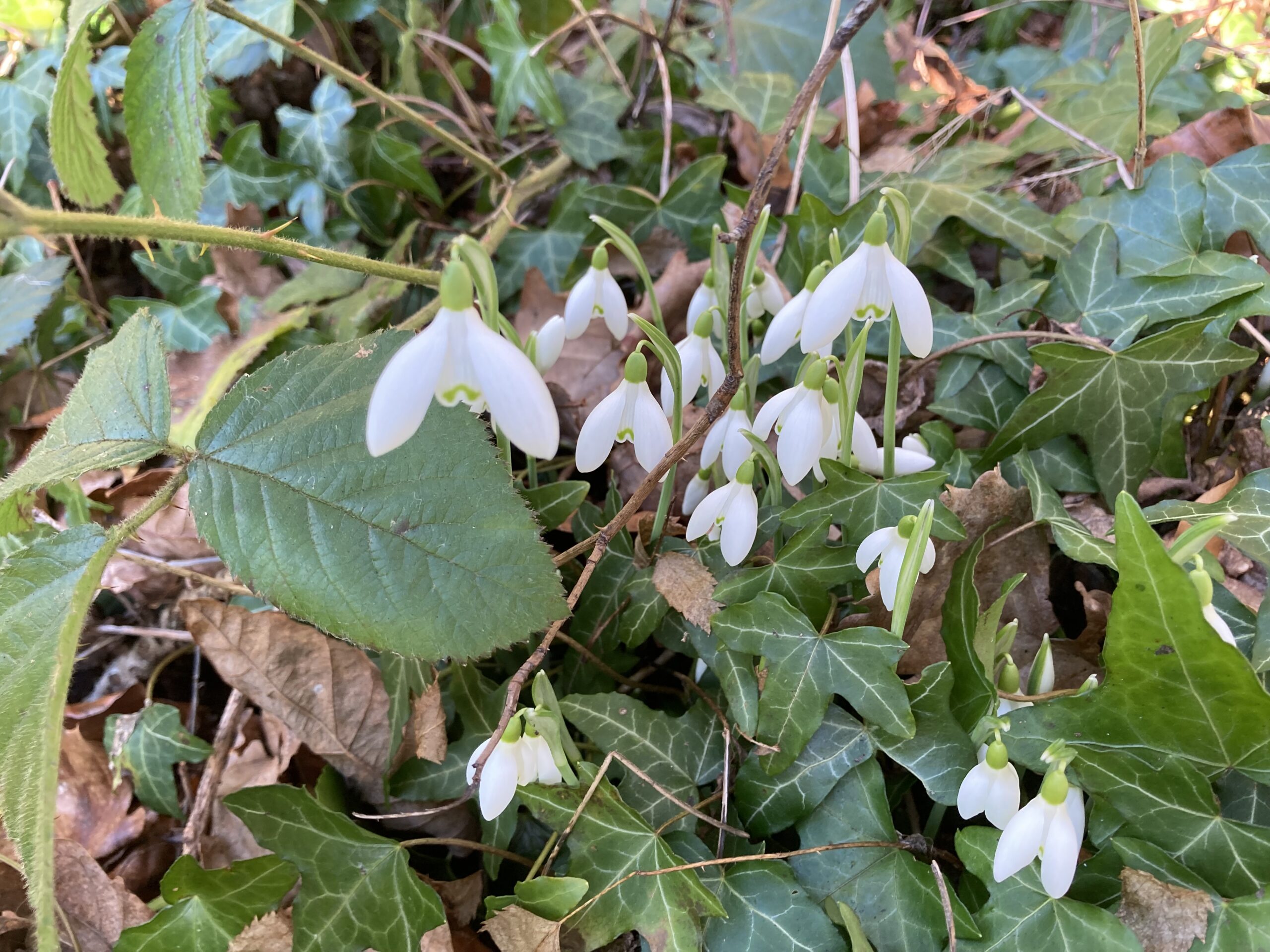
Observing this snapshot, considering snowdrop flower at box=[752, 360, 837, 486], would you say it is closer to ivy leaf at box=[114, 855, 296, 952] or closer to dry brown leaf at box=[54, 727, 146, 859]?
ivy leaf at box=[114, 855, 296, 952]

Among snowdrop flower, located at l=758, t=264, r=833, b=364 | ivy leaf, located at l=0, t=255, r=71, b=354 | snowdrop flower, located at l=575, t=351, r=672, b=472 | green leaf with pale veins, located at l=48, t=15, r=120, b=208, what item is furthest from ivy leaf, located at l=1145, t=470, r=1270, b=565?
ivy leaf, located at l=0, t=255, r=71, b=354

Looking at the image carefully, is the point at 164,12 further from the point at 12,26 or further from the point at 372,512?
the point at 12,26

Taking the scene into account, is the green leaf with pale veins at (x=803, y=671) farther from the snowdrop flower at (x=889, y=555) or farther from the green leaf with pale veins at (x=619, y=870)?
the green leaf with pale veins at (x=619, y=870)

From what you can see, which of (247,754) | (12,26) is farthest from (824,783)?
(12,26)

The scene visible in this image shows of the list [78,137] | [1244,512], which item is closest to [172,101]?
[78,137]

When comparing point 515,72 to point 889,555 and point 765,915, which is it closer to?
point 889,555

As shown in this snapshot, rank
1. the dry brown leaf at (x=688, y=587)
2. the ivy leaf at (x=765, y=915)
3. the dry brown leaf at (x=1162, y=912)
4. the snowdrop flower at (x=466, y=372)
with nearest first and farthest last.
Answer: the snowdrop flower at (x=466, y=372) < the dry brown leaf at (x=1162, y=912) < the ivy leaf at (x=765, y=915) < the dry brown leaf at (x=688, y=587)

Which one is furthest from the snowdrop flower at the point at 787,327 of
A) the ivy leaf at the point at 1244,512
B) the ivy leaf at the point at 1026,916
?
the ivy leaf at the point at 1026,916
